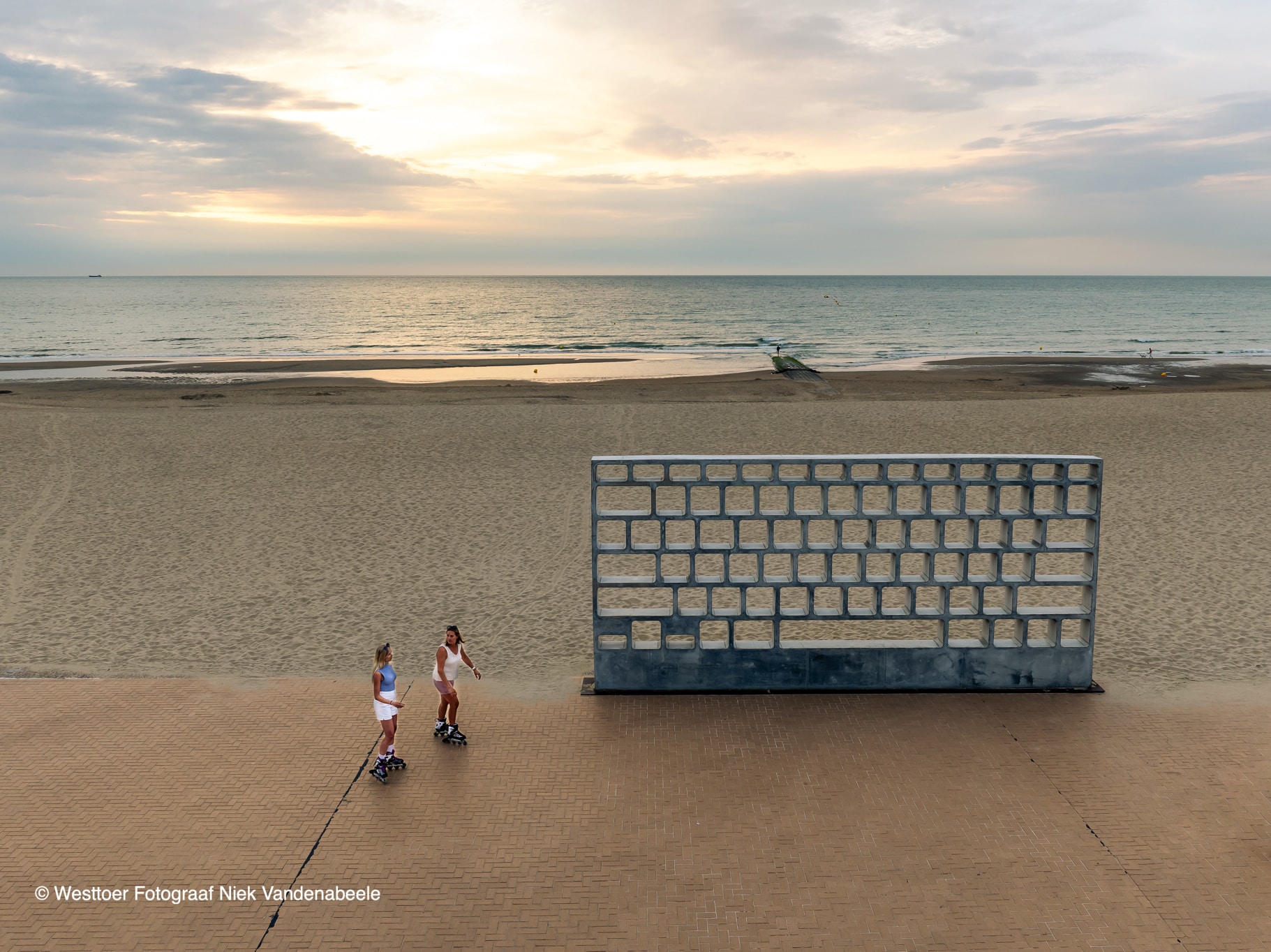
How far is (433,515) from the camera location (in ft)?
49.1

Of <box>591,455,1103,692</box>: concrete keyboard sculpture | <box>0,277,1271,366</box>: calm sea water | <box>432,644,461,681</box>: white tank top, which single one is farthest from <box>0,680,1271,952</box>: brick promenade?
<box>0,277,1271,366</box>: calm sea water

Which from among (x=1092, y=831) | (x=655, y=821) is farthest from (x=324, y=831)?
(x=1092, y=831)

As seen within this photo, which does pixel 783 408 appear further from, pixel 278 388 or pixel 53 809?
pixel 53 809

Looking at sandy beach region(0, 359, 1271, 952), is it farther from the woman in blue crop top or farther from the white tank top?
the white tank top

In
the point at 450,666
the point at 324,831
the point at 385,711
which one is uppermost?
the point at 450,666

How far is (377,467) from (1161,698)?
48.4ft

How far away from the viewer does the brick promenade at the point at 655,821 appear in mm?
5195

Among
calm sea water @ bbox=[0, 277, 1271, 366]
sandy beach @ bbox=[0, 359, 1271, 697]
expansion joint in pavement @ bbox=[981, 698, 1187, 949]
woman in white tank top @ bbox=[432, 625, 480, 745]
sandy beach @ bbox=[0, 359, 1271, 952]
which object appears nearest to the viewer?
expansion joint in pavement @ bbox=[981, 698, 1187, 949]

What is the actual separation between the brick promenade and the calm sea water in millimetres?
40009

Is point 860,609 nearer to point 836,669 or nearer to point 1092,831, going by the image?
point 836,669

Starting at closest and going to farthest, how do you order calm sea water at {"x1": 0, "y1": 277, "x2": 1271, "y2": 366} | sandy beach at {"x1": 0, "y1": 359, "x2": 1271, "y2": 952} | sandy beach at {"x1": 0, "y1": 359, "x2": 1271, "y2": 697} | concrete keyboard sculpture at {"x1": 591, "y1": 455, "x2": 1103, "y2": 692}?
sandy beach at {"x1": 0, "y1": 359, "x2": 1271, "y2": 952}
concrete keyboard sculpture at {"x1": 591, "y1": 455, "x2": 1103, "y2": 692}
sandy beach at {"x1": 0, "y1": 359, "x2": 1271, "y2": 697}
calm sea water at {"x1": 0, "y1": 277, "x2": 1271, "y2": 366}

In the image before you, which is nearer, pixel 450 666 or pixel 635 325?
pixel 450 666

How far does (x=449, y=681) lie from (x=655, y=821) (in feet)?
7.14

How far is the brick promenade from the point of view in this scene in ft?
17.0
